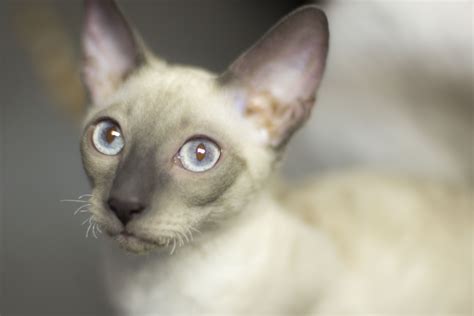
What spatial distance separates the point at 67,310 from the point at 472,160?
1470 mm

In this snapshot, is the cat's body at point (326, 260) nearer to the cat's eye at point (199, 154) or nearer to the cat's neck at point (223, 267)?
the cat's neck at point (223, 267)

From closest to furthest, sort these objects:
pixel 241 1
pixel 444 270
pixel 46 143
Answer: pixel 444 270
pixel 46 143
pixel 241 1

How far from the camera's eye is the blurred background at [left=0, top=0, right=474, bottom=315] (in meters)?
1.96

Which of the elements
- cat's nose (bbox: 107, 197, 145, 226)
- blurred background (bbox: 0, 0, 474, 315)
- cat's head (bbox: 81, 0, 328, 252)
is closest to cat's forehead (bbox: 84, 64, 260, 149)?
cat's head (bbox: 81, 0, 328, 252)

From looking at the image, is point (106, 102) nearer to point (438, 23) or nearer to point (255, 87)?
point (255, 87)

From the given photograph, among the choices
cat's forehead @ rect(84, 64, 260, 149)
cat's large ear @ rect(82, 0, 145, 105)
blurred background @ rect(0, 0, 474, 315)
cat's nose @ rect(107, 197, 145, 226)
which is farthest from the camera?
blurred background @ rect(0, 0, 474, 315)

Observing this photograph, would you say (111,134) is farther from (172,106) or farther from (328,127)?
(328,127)

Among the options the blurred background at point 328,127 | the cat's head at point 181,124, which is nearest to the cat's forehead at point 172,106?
the cat's head at point 181,124

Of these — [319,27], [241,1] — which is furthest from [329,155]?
[241,1]

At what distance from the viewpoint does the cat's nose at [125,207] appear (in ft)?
3.70

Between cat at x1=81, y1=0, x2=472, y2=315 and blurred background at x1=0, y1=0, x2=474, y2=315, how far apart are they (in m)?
0.37

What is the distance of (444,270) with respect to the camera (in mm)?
1753

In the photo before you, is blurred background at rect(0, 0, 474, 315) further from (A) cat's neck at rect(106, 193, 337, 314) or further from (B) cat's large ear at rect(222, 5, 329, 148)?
(B) cat's large ear at rect(222, 5, 329, 148)

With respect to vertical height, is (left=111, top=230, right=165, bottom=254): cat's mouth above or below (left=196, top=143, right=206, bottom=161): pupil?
below
